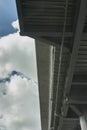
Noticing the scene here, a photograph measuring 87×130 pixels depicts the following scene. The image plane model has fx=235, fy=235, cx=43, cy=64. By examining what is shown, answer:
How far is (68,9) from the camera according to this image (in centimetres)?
763


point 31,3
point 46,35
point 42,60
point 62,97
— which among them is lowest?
point 62,97

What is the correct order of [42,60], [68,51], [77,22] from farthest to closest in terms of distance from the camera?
[42,60]
[68,51]
[77,22]

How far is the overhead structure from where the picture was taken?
7.46m

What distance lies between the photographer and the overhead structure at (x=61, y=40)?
7.46m

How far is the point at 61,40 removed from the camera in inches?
339

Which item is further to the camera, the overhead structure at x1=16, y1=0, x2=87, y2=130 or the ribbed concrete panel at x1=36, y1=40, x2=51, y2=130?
the ribbed concrete panel at x1=36, y1=40, x2=51, y2=130

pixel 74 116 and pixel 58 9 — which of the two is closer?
pixel 58 9

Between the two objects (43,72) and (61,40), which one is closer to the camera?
(61,40)

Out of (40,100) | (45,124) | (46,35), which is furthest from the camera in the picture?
(45,124)

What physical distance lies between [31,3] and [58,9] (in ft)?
2.95

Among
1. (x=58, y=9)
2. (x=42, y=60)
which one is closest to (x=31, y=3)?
(x=58, y=9)

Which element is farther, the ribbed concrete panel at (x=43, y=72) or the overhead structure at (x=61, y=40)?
the ribbed concrete panel at (x=43, y=72)

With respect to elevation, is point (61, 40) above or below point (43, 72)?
above

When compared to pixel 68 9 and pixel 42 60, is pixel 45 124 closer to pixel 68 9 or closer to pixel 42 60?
pixel 42 60
